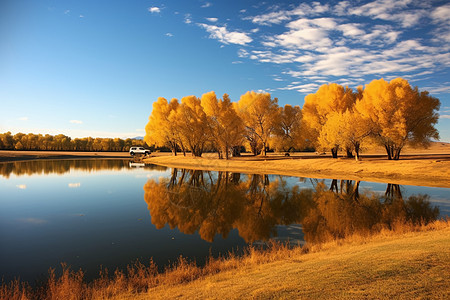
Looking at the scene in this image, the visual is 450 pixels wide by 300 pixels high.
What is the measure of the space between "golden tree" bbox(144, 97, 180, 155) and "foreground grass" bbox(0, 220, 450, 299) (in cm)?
6025

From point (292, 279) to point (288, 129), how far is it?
203ft

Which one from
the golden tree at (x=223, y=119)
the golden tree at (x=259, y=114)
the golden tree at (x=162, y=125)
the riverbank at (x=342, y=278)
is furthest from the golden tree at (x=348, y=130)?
the riverbank at (x=342, y=278)

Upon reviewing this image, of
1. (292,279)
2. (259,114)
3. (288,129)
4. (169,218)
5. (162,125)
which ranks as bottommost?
(169,218)

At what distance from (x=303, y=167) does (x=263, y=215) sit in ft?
100

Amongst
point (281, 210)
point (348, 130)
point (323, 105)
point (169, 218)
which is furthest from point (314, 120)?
point (169, 218)

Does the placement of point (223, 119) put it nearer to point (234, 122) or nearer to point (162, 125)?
point (234, 122)

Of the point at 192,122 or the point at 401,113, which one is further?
the point at 192,122

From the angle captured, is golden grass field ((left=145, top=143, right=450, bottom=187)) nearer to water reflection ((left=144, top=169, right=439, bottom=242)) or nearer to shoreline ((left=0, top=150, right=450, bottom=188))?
shoreline ((left=0, top=150, right=450, bottom=188))

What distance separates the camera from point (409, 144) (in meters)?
45.8

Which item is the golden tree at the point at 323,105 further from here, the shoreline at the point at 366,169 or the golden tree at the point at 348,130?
the shoreline at the point at 366,169

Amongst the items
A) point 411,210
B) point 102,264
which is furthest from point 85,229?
point 411,210

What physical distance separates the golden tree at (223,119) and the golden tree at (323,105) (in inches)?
582

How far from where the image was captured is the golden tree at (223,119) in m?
59.4

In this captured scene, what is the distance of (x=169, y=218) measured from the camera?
17.5 m
